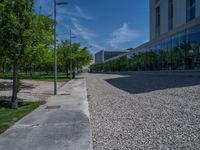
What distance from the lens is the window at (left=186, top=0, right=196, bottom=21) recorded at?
152 ft

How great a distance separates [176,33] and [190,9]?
8150 millimetres

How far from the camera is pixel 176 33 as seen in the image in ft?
138

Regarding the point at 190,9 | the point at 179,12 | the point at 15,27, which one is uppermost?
the point at 179,12

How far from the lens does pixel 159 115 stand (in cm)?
891

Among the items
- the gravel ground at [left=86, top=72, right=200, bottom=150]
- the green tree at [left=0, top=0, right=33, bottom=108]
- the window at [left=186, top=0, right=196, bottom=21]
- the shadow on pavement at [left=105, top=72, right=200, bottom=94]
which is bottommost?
the gravel ground at [left=86, top=72, right=200, bottom=150]

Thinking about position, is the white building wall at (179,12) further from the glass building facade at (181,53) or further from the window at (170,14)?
the glass building facade at (181,53)

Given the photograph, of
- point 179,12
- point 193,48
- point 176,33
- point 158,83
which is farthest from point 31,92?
point 179,12

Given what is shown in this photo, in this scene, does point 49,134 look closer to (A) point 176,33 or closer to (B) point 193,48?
(B) point 193,48

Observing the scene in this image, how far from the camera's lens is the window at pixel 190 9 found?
152 ft

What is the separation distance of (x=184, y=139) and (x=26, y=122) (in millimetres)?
4515

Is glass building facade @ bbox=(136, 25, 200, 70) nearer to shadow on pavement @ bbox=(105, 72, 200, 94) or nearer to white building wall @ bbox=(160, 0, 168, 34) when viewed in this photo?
shadow on pavement @ bbox=(105, 72, 200, 94)

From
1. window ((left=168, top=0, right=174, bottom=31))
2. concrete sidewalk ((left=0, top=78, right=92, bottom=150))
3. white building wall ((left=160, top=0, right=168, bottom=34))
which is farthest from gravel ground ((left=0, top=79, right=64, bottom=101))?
white building wall ((left=160, top=0, right=168, bottom=34))

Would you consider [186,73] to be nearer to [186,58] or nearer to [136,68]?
[186,58]

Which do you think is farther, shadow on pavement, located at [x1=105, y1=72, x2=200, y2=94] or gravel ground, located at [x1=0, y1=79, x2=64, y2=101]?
shadow on pavement, located at [x1=105, y1=72, x2=200, y2=94]
